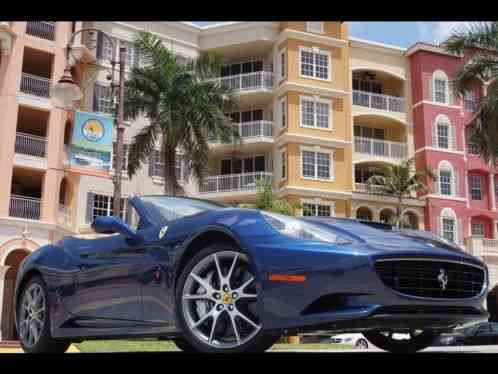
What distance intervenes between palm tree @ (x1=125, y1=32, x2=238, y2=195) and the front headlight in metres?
23.1

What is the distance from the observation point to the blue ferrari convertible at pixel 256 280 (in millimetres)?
4254

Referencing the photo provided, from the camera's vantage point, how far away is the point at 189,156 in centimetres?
2861

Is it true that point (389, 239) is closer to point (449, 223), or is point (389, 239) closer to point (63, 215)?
point (63, 215)

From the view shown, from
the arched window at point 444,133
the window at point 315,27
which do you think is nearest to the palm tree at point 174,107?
the window at point 315,27

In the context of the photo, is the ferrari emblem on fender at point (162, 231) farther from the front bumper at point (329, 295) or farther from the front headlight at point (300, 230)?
the front bumper at point (329, 295)

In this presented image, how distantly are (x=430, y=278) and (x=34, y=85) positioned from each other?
2964 cm

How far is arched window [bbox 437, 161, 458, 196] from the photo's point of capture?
134 ft

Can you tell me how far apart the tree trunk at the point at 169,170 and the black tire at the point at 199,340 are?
74.4 feet

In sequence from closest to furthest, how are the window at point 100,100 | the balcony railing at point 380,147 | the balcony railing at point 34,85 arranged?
1. the balcony railing at point 34,85
2. the window at point 100,100
3. the balcony railing at point 380,147

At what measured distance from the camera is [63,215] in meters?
32.2

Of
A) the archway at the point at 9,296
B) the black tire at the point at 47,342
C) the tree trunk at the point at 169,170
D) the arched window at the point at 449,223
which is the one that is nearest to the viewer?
the black tire at the point at 47,342

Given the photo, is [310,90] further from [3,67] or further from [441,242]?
[441,242]

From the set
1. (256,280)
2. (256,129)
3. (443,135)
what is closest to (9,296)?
(256,129)

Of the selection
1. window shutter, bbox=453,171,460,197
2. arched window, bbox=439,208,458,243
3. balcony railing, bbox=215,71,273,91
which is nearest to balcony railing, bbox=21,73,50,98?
balcony railing, bbox=215,71,273,91
